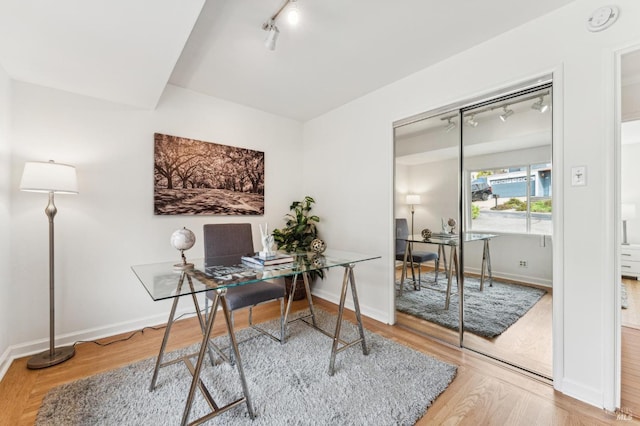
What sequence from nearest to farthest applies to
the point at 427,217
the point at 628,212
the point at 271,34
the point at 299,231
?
the point at 271,34 < the point at 427,217 < the point at 299,231 < the point at 628,212

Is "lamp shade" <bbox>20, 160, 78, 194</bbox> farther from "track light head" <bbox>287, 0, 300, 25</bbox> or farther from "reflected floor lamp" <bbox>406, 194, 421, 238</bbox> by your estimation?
"reflected floor lamp" <bbox>406, 194, 421, 238</bbox>

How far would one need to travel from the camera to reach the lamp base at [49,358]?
6.52 feet

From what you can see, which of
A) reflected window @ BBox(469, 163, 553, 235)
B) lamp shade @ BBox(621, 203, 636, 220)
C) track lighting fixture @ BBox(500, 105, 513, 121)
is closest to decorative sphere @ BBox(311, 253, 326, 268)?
reflected window @ BBox(469, 163, 553, 235)

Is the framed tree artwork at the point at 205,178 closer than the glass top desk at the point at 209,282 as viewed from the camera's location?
No

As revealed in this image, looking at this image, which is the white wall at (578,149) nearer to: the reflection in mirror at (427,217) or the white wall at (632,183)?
the reflection in mirror at (427,217)

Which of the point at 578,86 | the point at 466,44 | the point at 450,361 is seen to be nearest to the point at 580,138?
the point at 578,86

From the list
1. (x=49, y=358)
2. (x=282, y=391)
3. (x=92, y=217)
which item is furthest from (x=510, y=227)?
(x=49, y=358)

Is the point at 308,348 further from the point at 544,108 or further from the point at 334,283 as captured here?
the point at 544,108

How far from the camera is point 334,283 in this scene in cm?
350

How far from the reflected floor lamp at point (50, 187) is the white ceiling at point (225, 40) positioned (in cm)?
73

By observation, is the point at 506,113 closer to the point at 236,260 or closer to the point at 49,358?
the point at 236,260

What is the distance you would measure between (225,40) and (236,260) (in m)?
1.73

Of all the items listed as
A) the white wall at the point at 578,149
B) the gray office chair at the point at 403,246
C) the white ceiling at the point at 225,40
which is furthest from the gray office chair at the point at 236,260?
the white wall at the point at 578,149

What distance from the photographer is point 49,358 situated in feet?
6.76
